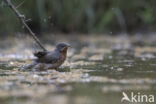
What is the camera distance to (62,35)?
16047mm

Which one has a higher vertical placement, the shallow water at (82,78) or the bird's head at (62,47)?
the bird's head at (62,47)

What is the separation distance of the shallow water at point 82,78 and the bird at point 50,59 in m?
0.15

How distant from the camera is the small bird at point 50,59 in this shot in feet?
28.1

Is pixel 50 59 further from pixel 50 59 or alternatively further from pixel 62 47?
pixel 62 47

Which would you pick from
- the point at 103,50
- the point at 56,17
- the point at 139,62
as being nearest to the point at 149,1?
the point at 56,17

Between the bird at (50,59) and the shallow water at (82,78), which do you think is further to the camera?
the bird at (50,59)

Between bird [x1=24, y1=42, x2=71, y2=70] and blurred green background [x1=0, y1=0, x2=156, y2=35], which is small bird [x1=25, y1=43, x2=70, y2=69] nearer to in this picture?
bird [x1=24, y1=42, x2=71, y2=70]

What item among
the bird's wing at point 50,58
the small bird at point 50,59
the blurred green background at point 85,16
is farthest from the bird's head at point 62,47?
the blurred green background at point 85,16

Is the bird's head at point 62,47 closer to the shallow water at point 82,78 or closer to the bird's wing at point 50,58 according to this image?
the bird's wing at point 50,58

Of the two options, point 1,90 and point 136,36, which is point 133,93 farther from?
point 136,36

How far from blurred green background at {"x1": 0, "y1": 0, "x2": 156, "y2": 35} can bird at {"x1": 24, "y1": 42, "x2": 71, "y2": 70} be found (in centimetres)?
547

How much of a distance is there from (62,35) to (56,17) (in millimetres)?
752

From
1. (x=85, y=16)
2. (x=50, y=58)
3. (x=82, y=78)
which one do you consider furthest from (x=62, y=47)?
(x=85, y=16)

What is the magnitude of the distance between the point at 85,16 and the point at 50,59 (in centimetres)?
762
